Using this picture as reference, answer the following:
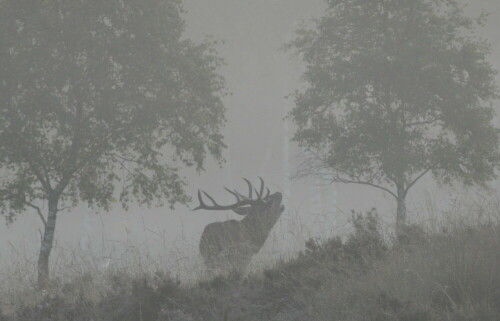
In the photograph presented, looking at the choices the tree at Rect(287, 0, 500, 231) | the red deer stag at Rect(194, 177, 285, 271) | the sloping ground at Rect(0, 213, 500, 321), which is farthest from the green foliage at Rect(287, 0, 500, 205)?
the sloping ground at Rect(0, 213, 500, 321)

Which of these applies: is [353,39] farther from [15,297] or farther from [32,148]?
[15,297]

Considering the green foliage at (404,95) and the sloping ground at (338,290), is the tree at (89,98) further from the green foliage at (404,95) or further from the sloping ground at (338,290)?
the sloping ground at (338,290)

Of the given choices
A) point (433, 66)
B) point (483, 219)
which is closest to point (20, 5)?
point (433, 66)

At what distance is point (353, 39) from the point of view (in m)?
13.7

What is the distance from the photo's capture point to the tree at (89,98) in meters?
11.2

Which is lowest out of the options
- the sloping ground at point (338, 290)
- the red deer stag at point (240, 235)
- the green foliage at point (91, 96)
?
the sloping ground at point (338, 290)

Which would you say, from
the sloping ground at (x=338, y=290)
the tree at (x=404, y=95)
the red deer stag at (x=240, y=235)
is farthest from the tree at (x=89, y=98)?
the sloping ground at (x=338, y=290)

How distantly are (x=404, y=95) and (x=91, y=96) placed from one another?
711cm

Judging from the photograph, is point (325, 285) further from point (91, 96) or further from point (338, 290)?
point (91, 96)

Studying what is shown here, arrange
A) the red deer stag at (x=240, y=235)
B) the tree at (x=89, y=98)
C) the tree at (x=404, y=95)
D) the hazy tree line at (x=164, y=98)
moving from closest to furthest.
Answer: the red deer stag at (x=240, y=235) < the tree at (x=89, y=98) < the hazy tree line at (x=164, y=98) < the tree at (x=404, y=95)

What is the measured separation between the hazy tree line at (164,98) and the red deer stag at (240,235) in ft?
5.22

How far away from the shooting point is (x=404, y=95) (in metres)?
12.6

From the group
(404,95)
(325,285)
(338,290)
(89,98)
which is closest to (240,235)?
(325,285)

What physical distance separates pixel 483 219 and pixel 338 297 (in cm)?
368
